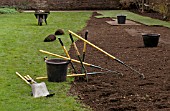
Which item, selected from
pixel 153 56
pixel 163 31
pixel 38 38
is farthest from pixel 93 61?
pixel 163 31

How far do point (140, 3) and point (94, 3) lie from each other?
3.81 meters

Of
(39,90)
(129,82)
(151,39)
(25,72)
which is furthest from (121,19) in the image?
(39,90)

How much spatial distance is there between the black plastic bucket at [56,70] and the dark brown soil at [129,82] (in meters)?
0.34

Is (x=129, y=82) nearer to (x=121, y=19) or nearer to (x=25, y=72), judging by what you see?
(x=25, y=72)

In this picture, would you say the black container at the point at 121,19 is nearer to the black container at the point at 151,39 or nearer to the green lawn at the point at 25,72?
the green lawn at the point at 25,72

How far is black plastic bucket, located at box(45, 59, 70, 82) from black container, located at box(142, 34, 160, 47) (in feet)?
18.4

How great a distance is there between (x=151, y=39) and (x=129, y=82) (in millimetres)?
5379

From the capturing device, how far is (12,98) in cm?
788

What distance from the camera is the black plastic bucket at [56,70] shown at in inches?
347

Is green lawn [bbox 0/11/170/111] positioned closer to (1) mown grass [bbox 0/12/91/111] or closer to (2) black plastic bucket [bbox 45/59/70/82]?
(1) mown grass [bbox 0/12/91/111]

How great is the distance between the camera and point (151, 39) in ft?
47.0

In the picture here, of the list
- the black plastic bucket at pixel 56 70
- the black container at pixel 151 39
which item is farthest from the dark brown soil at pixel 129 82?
the black plastic bucket at pixel 56 70

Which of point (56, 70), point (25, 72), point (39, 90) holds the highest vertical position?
point (56, 70)

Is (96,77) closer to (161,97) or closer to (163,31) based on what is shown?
(161,97)
